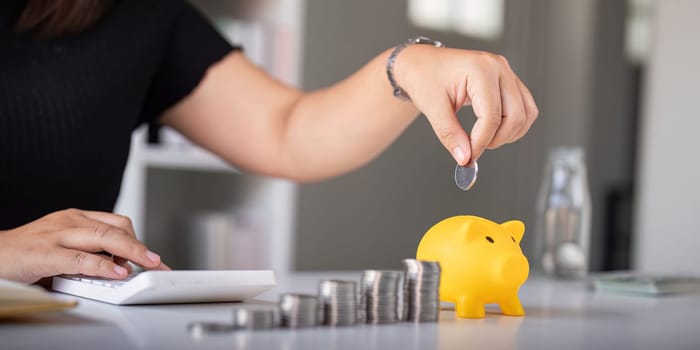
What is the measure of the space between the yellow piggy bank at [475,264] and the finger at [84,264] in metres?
0.32

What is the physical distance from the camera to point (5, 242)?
2.72 ft

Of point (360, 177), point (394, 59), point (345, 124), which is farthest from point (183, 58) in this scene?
point (360, 177)

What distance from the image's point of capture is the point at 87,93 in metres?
1.30

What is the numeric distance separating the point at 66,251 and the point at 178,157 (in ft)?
5.94

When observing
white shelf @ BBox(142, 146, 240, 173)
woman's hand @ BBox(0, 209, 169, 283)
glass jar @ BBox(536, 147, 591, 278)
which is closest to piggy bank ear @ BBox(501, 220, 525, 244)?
woman's hand @ BBox(0, 209, 169, 283)

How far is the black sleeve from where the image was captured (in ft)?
4.68

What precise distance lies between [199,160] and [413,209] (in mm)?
797

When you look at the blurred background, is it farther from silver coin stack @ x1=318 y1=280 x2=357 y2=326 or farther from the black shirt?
silver coin stack @ x1=318 y1=280 x2=357 y2=326

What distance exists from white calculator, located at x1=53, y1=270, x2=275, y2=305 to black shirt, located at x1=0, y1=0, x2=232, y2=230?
17.8 inches

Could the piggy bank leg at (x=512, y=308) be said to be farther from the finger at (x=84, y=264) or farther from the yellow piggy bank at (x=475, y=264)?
the finger at (x=84, y=264)

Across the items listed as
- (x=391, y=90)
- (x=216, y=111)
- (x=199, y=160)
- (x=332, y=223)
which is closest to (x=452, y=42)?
(x=332, y=223)

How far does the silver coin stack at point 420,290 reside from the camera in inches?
29.7

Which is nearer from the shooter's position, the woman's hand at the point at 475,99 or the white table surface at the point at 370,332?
the white table surface at the point at 370,332

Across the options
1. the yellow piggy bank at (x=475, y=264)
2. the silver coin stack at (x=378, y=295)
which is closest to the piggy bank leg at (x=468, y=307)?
the yellow piggy bank at (x=475, y=264)
